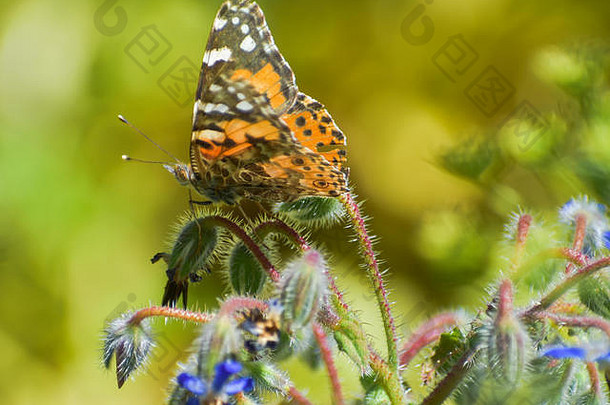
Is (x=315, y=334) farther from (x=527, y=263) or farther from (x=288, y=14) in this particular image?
(x=288, y=14)

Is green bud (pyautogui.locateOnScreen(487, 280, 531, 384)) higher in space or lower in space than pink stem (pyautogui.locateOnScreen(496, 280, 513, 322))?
lower

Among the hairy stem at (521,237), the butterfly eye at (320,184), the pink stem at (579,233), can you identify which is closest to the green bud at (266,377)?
the butterfly eye at (320,184)

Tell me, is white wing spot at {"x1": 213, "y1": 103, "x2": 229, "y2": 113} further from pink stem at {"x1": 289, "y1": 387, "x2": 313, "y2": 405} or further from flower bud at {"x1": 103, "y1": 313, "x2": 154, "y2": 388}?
pink stem at {"x1": 289, "y1": 387, "x2": 313, "y2": 405}

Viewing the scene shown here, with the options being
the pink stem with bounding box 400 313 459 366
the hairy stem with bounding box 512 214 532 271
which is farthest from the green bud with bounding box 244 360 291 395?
the hairy stem with bounding box 512 214 532 271

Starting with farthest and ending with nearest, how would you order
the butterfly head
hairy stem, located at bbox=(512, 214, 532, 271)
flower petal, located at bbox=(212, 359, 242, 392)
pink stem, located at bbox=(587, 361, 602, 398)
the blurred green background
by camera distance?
the blurred green background < the butterfly head < hairy stem, located at bbox=(512, 214, 532, 271) < pink stem, located at bbox=(587, 361, 602, 398) < flower petal, located at bbox=(212, 359, 242, 392)

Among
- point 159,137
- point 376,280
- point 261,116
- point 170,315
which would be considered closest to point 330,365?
point 376,280

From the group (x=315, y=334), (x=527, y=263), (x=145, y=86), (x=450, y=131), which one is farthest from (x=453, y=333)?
(x=145, y=86)

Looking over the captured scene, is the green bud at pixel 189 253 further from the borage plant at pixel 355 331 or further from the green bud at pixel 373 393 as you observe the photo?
the green bud at pixel 373 393
